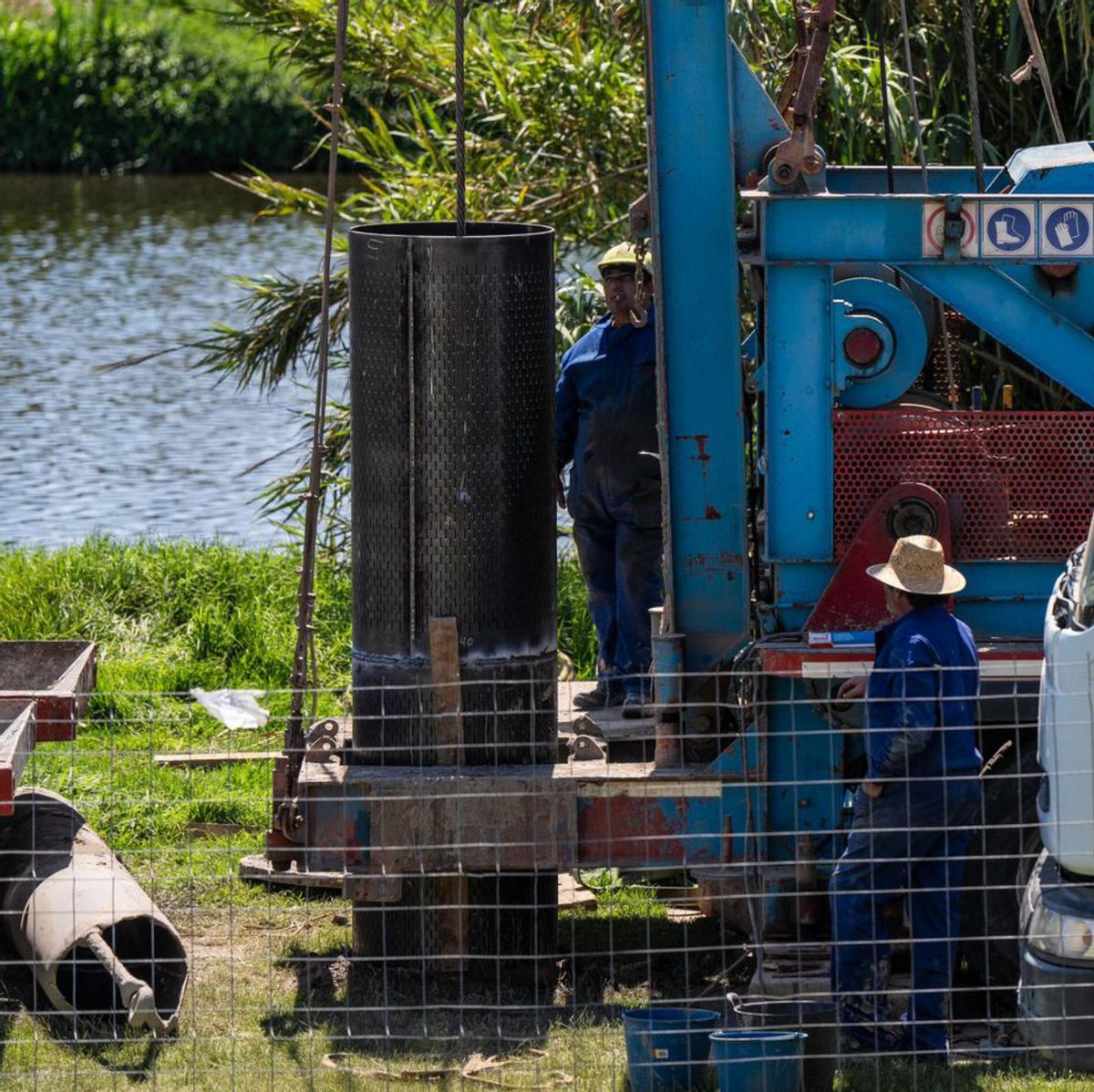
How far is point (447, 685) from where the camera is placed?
673cm

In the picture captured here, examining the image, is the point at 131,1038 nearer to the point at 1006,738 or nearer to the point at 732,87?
the point at 1006,738

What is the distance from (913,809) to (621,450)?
2.54 m

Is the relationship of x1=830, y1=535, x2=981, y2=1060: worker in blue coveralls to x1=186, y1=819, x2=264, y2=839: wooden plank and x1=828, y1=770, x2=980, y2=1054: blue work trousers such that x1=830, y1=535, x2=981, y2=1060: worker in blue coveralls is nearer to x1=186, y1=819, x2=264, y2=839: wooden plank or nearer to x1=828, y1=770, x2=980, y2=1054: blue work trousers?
→ x1=828, y1=770, x2=980, y2=1054: blue work trousers

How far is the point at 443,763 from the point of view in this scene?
6.80m

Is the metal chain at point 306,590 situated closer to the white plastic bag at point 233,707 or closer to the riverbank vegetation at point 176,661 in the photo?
the riverbank vegetation at point 176,661

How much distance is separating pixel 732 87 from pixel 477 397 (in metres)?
1.29

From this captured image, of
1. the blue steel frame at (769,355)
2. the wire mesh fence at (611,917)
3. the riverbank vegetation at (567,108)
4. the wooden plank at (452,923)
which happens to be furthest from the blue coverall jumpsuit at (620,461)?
the riverbank vegetation at (567,108)

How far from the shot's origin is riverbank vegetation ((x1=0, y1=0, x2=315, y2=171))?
35.2m

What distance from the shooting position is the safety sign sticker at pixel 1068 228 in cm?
647

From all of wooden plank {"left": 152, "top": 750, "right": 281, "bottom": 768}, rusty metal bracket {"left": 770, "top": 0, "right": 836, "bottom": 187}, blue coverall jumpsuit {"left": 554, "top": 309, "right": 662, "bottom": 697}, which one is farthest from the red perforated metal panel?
wooden plank {"left": 152, "top": 750, "right": 281, "bottom": 768}

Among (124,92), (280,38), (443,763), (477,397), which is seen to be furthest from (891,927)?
(124,92)

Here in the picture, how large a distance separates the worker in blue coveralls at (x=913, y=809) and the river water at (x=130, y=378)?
8287 mm

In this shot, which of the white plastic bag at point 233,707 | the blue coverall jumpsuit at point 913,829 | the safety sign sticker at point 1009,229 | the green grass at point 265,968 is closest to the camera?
the blue coverall jumpsuit at point 913,829

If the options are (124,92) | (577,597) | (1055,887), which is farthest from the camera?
(124,92)
